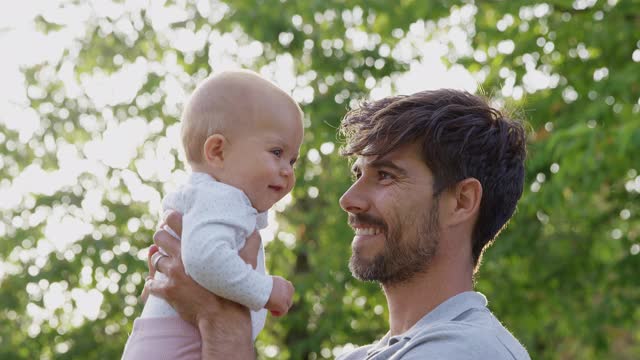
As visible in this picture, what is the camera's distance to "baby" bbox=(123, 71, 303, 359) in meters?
3.09

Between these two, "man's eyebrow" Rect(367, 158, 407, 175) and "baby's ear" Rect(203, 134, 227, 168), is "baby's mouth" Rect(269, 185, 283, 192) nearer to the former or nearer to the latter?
"baby's ear" Rect(203, 134, 227, 168)

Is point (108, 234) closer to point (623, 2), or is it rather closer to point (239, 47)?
point (239, 47)

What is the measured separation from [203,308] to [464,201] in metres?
0.82

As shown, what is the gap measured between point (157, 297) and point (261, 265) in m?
0.31

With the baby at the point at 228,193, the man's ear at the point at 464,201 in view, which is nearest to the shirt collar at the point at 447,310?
the man's ear at the point at 464,201

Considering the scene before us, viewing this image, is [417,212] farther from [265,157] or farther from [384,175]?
[265,157]

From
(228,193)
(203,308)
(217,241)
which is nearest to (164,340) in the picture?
(203,308)

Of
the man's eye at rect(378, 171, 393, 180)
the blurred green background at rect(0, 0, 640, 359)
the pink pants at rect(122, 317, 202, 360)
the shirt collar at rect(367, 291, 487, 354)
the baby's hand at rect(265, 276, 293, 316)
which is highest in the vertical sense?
the man's eye at rect(378, 171, 393, 180)

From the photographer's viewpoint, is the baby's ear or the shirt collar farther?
the baby's ear

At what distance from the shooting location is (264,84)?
339 cm

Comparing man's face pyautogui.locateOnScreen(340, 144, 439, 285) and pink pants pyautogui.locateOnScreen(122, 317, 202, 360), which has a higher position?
man's face pyautogui.locateOnScreen(340, 144, 439, 285)

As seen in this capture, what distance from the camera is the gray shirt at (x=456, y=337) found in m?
2.83

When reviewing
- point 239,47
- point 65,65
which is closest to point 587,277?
point 239,47

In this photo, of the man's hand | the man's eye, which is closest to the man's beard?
the man's eye
